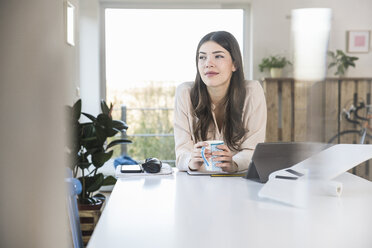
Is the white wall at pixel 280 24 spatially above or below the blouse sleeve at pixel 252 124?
above

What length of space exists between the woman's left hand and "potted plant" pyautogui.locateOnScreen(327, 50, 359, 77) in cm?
55

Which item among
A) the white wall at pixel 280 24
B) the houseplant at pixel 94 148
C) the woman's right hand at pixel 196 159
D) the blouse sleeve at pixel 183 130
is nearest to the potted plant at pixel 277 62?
the white wall at pixel 280 24

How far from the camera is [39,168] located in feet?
0.21

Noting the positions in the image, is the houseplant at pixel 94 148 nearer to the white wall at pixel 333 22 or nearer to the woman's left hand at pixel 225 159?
the woman's left hand at pixel 225 159

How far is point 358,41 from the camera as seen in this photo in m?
0.11

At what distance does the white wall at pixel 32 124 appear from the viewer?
0.06 m

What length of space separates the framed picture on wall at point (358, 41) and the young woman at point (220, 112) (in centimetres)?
67

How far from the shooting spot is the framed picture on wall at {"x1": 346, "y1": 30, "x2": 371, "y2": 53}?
0.35 ft

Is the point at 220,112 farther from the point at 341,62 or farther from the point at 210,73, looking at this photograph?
the point at 341,62

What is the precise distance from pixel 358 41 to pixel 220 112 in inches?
31.7

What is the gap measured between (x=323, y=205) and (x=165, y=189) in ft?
0.87

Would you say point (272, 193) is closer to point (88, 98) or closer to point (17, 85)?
point (88, 98)

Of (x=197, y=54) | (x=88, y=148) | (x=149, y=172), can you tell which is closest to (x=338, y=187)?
(x=149, y=172)

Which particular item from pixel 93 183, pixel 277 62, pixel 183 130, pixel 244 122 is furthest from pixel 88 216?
pixel 277 62
